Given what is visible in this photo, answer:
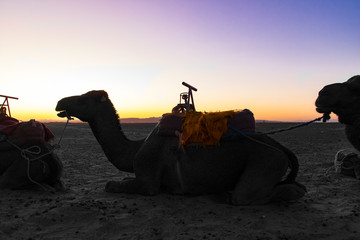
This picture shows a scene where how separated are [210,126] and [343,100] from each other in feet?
7.79

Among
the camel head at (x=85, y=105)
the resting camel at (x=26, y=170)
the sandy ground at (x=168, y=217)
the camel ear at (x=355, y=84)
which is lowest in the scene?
the sandy ground at (x=168, y=217)

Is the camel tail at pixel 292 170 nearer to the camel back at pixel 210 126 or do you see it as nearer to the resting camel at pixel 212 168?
the resting camel at pixel 212 168

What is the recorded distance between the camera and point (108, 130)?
20.3ft

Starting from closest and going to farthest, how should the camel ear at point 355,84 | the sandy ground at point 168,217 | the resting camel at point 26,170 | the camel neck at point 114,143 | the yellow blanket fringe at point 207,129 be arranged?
1. the sandy ground at point 168,217
2. the yellow blanket fringe at point 207,129
3. the camel ear at point 355,84
4. the camel neck at point 114,143
5. the resting camel at point 26,170

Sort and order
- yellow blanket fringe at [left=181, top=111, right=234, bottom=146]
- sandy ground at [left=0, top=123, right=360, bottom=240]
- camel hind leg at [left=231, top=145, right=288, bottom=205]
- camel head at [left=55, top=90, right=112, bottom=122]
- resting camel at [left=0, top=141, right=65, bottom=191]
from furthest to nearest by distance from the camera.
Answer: camel head at [left=55, top=90, right=112, bottom=122], resting camel at [left=0, top=141, right=65, bottom=191], yellow blanket fringe at [left=181, top=111, right=234, bottom=146], camel hind leg at [left=231, top=145, right=288, bottom=205], sandy ground at [left=0, top=123, right=360, bottom=240]

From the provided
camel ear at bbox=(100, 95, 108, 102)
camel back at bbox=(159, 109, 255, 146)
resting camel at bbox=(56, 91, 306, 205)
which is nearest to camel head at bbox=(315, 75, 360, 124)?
resting camel at bbox=(56, 91, 306, 205)

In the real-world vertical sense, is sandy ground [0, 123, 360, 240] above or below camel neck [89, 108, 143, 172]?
below

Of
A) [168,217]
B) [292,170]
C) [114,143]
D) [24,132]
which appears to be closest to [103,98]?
[114,143]

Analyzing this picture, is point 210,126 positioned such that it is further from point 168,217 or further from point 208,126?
point 168,217

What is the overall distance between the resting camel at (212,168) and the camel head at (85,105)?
684 mm

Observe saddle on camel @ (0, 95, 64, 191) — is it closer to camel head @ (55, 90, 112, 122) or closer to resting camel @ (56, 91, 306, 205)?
camel head @ (55, 90, 112, 122)

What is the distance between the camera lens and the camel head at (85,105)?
6289 mm

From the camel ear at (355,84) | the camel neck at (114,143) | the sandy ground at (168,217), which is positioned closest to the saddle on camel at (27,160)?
the sandy ground at (168,217)

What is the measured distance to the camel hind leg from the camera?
4930 mm
